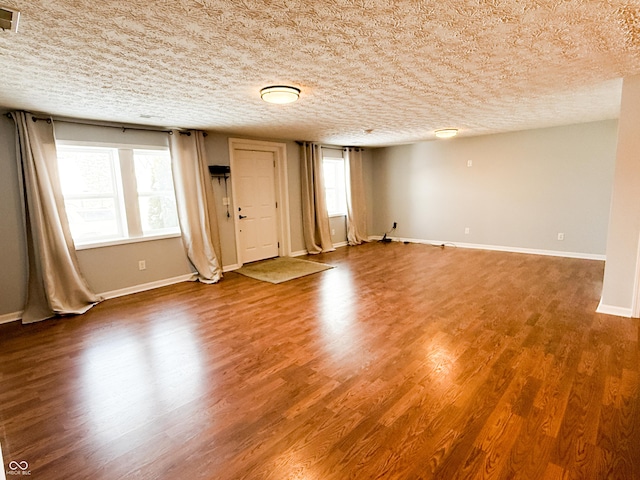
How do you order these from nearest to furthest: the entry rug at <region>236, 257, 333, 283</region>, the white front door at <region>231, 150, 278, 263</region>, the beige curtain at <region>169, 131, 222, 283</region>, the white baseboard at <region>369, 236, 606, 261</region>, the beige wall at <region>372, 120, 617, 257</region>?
the beige curtain at <region>169, 131, 222, 283</region> < the entry rug at <region>236, 257, 333, 283</region> < the beige wall at <region>372, 120, 617, 257</region> < the white baseboard at <region>369, 236, 606, 261</region> < the white front door at <region>231, 150, 278, 263</region>

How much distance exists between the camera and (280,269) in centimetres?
538

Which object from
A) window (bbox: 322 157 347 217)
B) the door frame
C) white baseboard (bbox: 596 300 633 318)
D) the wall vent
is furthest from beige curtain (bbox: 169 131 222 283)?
white baseboard (bbox: 596 300 633 318)

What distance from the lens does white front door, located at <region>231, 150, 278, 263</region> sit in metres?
5.62

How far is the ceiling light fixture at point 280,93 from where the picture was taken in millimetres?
2787

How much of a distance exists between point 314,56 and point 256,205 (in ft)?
12.8

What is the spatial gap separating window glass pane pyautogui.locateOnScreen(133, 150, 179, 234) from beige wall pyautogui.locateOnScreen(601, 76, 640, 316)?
17.1 feet

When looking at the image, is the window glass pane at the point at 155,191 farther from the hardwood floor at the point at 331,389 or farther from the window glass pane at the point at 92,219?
the hardwood floor at the point at 331,389

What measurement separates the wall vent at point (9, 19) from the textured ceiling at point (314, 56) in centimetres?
4

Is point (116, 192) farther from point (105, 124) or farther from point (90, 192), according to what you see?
point (105, 124)

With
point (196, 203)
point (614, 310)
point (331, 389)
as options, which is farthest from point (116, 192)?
point (614, 310)

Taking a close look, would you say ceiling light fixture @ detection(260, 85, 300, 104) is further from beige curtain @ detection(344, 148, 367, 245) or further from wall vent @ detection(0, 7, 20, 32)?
beige curtain @ detection(344, 148, 367, 245)

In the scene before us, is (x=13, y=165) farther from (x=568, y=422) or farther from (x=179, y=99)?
(x=568, y=422)

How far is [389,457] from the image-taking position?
161 cm

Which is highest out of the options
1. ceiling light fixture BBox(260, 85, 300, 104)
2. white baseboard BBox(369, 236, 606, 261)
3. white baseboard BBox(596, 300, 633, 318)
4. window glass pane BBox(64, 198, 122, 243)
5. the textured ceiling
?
the textured ceiling
